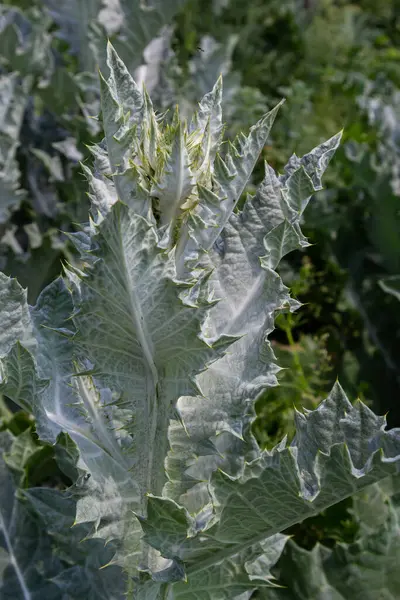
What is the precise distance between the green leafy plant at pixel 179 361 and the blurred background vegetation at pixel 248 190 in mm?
706

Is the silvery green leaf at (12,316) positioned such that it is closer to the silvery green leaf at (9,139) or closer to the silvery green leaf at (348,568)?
the silvery green leaf at (348,568)

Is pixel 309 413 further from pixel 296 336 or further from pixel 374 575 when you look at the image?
pixel 296 336

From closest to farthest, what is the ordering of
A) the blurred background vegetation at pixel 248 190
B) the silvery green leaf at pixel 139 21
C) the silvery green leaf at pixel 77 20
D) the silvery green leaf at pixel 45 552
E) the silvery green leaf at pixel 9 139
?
the silvery green leaf at pixel 45 552 < the silvery green leaf at pixel 9 139 < the blurred background vegetation at pixel 248 190 < the silvery green leaf at pixel 139 21 < the silvery green leaf at pixel 77 20

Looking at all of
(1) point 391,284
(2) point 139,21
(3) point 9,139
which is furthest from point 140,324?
(2) point 139,21

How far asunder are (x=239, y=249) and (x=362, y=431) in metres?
0.38

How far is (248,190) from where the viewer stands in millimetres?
2994

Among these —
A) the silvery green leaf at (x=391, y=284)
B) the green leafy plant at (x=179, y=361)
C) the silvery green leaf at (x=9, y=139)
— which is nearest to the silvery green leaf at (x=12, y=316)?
the green leafy plant at (x=179, y=361)

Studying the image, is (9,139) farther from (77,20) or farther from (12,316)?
(12,316)

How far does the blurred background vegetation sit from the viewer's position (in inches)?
96.7

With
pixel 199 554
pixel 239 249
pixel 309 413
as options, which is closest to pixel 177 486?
pixel 199 554

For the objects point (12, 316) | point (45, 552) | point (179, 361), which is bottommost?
point (45, 552)

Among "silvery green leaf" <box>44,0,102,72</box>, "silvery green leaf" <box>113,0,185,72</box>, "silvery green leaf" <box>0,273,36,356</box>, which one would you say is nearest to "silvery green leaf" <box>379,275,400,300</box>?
"silvery green leaf" <box>113,0,185,72</box>

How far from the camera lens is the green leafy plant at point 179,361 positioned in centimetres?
106

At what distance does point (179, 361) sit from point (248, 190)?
1963 mm
